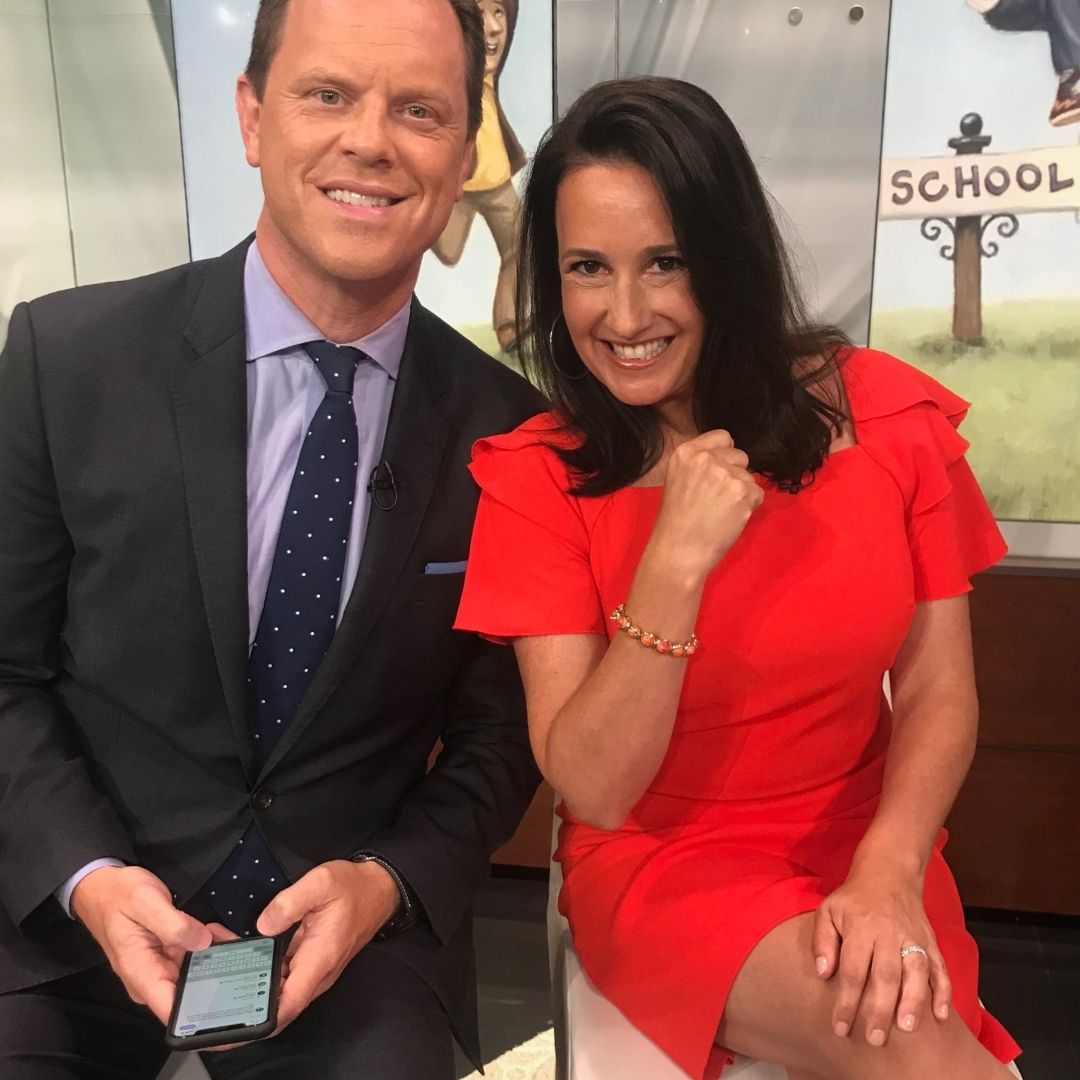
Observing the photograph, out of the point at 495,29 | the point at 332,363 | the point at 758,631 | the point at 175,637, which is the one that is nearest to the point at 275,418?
the point at 332,363

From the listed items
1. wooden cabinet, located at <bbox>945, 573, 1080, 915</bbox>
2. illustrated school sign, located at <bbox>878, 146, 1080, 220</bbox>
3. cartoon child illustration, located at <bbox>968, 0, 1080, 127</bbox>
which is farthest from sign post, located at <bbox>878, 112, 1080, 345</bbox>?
wooden cabinet, located at <bbox>945, 573, 1080, 915</bbox>

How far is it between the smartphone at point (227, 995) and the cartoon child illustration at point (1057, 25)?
90.7 inches

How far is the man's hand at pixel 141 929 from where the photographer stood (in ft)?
3.63

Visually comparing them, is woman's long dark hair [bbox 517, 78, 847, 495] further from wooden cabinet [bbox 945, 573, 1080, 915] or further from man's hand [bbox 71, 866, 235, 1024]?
wooden cabinet [bbox 945, 573, 1080, 915]

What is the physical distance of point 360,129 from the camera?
4.02 ft

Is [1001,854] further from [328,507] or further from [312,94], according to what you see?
[312,94]

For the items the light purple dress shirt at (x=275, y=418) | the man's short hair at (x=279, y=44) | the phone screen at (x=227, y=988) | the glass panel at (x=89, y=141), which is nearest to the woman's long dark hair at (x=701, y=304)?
the man's short hair at (x=279, y=44)

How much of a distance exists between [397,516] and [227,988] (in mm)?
594

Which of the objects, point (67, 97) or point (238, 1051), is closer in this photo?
point (238, 1051)

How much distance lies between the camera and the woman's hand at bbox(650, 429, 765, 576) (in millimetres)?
1110

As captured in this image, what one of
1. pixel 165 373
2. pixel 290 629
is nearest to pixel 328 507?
pixel 290 629

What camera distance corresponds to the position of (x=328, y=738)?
1.31 meters

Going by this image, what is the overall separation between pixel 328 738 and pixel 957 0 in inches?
81.4

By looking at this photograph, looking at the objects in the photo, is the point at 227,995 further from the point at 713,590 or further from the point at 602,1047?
the point at 713,590
